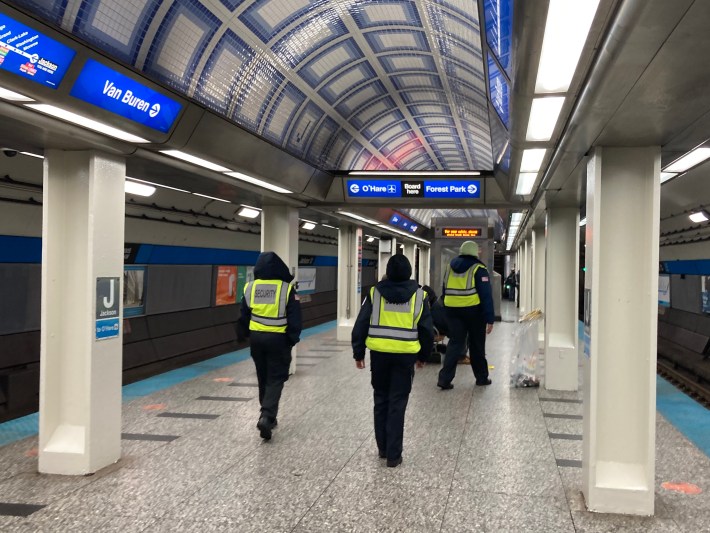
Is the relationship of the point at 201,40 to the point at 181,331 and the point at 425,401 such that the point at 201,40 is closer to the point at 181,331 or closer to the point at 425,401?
the point at 425,401

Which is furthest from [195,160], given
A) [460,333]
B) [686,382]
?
[686,382]

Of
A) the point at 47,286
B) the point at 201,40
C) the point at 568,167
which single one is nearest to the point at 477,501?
the point at 568,167

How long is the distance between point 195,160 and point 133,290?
452 centimetres

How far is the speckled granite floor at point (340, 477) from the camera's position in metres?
3.63

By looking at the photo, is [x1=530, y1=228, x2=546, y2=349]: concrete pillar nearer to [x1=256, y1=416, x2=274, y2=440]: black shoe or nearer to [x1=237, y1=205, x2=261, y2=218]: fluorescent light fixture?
[x1=237, y1=205, x2=261, y2=218]: fluorescent light fixture

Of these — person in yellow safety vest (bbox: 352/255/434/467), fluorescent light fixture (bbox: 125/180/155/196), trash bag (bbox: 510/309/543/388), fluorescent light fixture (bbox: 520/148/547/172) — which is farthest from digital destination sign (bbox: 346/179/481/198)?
person in yellow safety vest (bbox: 352/255/434/467)

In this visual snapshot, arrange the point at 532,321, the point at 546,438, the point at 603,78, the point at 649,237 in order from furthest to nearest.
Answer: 1. the point at 532,321
2. the point at 546,438
3. the point at 649,237
4. the point at 603,78

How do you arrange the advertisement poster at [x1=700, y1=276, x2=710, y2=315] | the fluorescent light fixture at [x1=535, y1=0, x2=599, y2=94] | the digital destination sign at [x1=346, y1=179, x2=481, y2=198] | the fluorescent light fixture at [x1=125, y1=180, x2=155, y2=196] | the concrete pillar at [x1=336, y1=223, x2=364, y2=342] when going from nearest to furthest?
1. the fluorescent light fixture at [x1=535, y1=0, x2=599, y2=94]
2. the fluorescent light fixture at [x1=125, y1=180, x2=155, y2=196]
3. the digital destination sign at [x1=346, y1=179, x2=481, y2=198]
4. the advertisement poster at [x1=700, y1=276, x2=710, y2=315]
5. the concrete pillar at [x1=336, y1=223, x2=364, y2=342]

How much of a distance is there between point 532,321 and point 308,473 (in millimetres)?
4601

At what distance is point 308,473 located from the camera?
445cm

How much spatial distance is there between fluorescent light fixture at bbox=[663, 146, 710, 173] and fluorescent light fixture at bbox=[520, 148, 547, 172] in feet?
3.21

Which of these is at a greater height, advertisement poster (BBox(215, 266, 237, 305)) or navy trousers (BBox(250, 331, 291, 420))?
advertisement poster (BBox(215, 266, 237, 305))

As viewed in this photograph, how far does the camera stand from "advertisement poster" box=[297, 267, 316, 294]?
54.2 ft

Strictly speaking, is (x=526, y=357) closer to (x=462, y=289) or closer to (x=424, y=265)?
(x=462, y=289)
